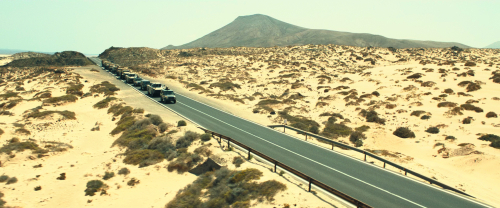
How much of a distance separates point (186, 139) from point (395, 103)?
2788 cm

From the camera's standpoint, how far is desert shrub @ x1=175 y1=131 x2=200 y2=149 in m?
19.8

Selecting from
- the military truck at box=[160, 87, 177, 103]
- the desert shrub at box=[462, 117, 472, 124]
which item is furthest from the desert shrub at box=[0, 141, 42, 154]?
the desert shrub at box=[462, 117, 472, 124]

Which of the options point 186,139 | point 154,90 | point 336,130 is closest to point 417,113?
point 336,130

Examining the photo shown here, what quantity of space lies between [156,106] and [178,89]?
15.7m

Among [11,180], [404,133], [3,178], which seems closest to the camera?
[11,180]

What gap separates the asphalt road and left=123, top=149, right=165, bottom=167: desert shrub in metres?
5.80

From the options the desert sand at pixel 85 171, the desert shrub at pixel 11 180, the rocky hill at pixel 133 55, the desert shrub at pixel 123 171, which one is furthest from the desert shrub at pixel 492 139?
the rocky hill at pixel 133 55

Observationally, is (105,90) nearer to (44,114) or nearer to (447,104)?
(44,114)

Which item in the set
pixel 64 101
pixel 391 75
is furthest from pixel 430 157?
pixel 64 101

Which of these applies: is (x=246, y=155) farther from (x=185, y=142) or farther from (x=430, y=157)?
(x=430, y=157)

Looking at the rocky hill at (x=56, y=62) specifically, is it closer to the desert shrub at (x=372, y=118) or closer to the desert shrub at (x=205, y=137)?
the desert shrub at (x=205, y=137)

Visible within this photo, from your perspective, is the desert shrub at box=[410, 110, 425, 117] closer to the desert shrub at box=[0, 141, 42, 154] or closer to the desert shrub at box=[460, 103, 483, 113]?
the desert shrub at box=[460, 103, 483, 113]

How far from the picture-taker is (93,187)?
1551 cm

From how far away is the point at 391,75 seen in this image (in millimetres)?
53094
